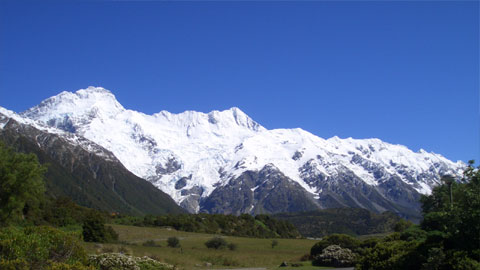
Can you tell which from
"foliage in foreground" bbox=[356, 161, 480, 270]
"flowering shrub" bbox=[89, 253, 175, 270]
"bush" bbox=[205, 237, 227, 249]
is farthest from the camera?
"bush" bbox=[205, 237, 227, 249]

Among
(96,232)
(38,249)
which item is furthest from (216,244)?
(38,249)

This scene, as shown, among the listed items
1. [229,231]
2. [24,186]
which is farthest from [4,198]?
[229,231]

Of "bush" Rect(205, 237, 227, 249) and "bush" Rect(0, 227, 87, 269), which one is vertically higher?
"bush" Rect(205, 237, 227, 249)

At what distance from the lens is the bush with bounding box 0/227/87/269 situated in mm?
19219

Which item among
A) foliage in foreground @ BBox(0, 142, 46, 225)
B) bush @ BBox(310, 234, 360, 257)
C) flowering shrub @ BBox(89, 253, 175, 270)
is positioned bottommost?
flowering shrub @ BBox(89, 253, 175, 270)

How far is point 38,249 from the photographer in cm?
1978

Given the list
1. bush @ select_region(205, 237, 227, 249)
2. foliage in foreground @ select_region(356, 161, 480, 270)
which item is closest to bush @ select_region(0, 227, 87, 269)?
foliage in foreground @ select_region(356, 161, 480, 270)

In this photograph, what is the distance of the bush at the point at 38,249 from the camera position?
19219 mm

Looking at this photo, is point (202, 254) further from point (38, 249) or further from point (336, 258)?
point (38, 249)

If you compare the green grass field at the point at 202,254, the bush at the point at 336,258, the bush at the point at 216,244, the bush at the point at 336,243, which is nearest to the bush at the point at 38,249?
the green grass field at the point at 202,254

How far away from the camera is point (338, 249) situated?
41.1 m

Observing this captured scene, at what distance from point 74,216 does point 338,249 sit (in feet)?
172

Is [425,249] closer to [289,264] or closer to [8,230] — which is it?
[289,264]

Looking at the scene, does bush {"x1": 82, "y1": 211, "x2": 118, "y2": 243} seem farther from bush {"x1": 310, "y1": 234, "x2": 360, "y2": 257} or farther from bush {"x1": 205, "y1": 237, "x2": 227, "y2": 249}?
bush {"x1": 310, "y1": 234, "x2": 360, "y2": 257}
